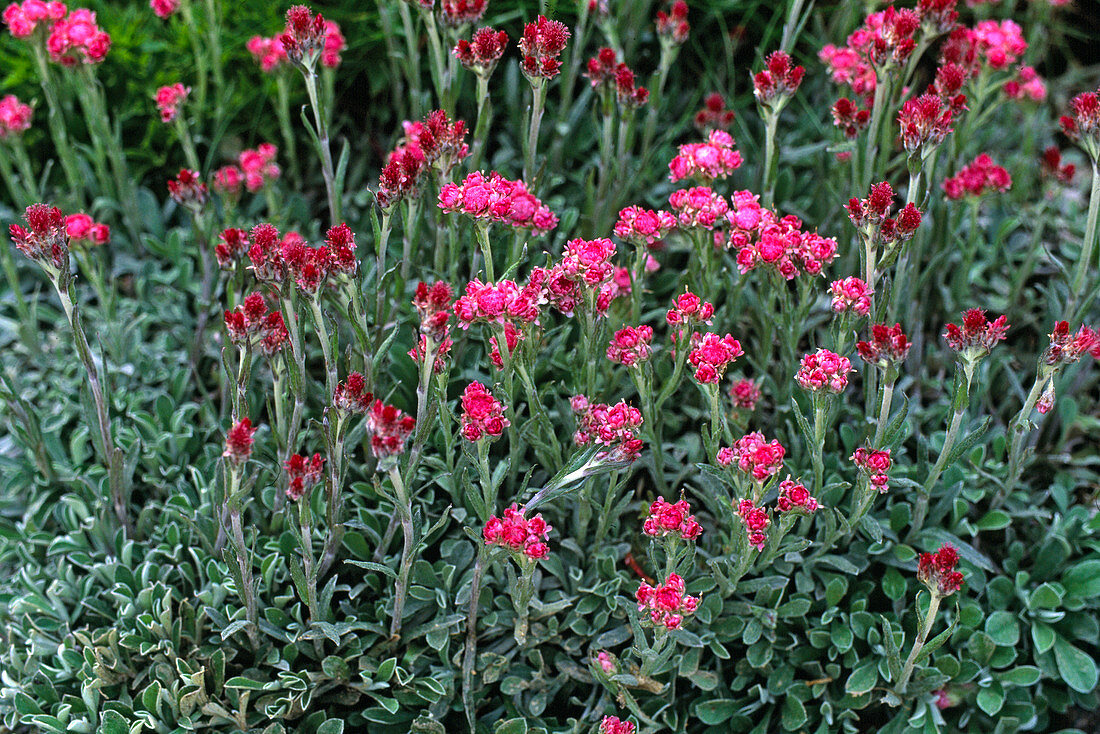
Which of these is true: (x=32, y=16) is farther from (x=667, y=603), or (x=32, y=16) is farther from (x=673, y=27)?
(x=667, y=603)

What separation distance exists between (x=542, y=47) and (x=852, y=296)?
981 millimetres

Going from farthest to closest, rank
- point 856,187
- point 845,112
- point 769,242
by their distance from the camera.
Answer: point 856,187 < point 845,112 < point 769,242

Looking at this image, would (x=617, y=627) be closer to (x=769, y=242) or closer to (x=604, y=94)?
(x=769, y=242)

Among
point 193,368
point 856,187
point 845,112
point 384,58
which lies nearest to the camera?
point 845,112

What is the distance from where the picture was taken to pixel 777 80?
2562mm

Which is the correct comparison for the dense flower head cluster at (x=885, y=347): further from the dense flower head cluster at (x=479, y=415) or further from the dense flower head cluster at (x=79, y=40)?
the dense flower head cluster at (x=79, y=40)

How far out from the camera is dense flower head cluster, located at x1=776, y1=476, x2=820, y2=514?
2176mm

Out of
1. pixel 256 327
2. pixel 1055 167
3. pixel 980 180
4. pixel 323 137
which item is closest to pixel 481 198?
pixel 256 327

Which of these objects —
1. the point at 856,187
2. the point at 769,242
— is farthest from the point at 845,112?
the point at 769,242

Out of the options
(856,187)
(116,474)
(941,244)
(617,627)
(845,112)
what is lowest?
(617,627)

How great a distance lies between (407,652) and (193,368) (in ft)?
4.23

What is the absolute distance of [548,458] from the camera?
8.32 ft

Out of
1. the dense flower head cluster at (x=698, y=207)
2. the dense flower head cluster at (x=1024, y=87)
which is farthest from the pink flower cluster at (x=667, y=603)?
the dense flower head cluster at (x=1024, y=87)

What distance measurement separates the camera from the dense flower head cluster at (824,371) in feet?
7.16
